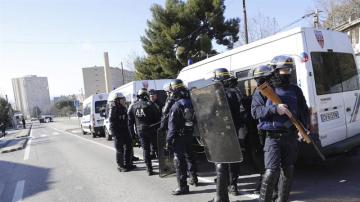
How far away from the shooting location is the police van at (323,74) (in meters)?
6.12

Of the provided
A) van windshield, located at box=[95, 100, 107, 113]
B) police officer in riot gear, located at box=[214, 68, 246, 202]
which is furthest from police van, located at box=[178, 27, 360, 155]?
van windshield, located at box=[95, 100, 107, 113]

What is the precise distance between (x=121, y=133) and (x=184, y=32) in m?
18.2

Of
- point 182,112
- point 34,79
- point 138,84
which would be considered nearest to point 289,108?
point 182,112

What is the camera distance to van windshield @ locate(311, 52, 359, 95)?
6.27 m

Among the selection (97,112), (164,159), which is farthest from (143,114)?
(97,112)

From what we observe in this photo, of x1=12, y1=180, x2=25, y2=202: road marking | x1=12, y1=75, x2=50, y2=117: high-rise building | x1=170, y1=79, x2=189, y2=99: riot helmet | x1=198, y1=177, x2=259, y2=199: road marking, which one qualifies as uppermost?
x1=12, y1=75, x2=50, y2=117: high-rise building

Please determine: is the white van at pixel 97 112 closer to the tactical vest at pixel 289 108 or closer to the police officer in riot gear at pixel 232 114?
the police officer in riot gear at pixel 232 114

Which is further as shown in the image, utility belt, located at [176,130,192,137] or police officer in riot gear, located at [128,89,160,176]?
police officer in riot gear, located at [128,89,160,176]

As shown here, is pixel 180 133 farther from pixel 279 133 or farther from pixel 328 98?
pixel 328 98

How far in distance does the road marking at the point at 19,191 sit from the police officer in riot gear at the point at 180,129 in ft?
10.2

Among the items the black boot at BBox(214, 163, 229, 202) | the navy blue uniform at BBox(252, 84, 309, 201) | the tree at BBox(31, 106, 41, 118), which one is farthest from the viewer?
the tree at BBox(31, 106, 41, 118)

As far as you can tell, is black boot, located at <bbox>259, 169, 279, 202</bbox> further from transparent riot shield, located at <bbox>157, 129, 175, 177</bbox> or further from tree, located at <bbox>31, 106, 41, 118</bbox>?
tree, located at <bbox>31, 106, 41, 118</bbox>

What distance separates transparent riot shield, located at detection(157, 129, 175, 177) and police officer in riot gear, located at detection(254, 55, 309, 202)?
3.24 meters

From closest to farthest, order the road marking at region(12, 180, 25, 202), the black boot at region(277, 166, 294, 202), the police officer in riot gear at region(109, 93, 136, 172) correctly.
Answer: the black boot at region(277, 166, 294, 202)
the road marking at region(12, 180, 25, 202)
the police officer in riot gear at region(109, 93, 136, 172)
